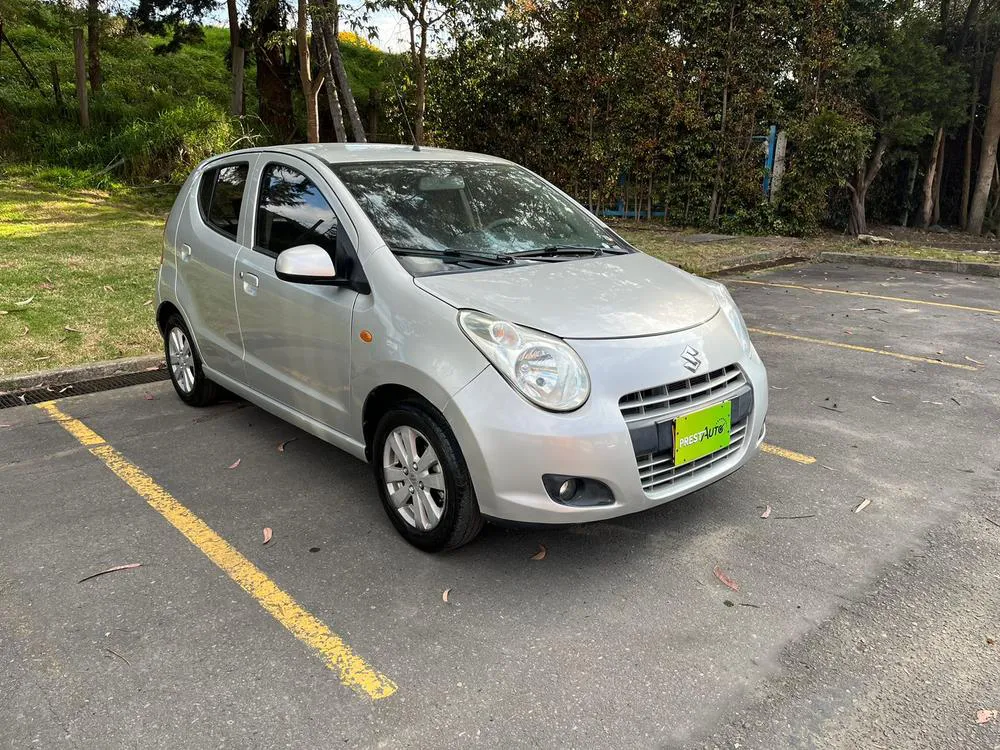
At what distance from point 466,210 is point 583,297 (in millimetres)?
952

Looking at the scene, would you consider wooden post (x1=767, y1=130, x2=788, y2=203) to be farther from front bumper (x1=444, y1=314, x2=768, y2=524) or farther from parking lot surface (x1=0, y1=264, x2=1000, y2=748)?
front bumper (x1=444, y1=314, x2=768, y2=524)

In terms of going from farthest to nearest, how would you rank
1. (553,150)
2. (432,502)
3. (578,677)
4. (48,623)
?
(553,150) < (432,502) < (48,623) < (578,677)

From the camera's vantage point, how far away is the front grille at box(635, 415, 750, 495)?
113 inches

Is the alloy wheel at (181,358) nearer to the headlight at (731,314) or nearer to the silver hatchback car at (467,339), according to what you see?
the silver hatchback car at (467,339)

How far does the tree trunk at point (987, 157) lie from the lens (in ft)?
46.9

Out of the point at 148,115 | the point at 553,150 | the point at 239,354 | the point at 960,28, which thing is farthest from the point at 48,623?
the point at 960,28

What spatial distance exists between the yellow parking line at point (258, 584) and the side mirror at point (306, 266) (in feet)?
3.87

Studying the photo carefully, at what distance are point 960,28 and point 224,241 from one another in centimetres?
1592

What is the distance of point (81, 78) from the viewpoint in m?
15.8

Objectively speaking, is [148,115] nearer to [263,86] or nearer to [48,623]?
[263,86]

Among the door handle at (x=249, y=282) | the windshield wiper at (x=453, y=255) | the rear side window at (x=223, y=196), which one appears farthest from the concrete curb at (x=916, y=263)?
the door handle at (x=249, y=282)

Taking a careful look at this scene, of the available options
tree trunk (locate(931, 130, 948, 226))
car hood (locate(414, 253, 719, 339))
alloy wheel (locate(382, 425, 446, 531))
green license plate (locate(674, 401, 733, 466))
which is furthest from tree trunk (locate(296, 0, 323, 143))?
tree trunk (locate(931, 130, 948, 226))

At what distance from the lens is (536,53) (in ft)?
46.9

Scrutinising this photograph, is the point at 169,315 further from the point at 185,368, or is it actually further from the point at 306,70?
the point at 306,70
